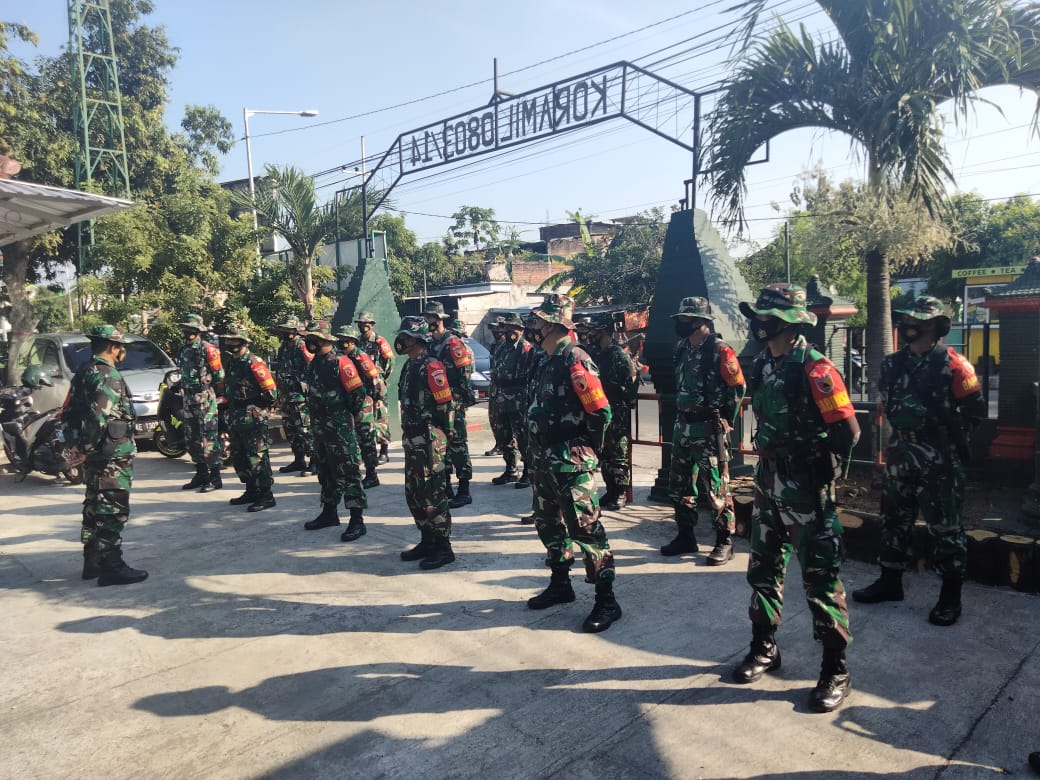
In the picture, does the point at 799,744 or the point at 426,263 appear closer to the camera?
the point at 799,744

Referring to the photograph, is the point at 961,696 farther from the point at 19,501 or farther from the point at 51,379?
the point at 51,379

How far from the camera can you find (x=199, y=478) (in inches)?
332

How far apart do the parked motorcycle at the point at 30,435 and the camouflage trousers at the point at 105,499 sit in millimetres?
3870

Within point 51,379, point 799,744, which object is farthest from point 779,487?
point 51,379

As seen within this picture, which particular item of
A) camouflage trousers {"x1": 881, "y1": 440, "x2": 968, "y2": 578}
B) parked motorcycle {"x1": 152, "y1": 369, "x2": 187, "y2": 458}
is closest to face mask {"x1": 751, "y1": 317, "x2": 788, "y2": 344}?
camouflage trousers {"x1": 881, "y1": 440, "x2": 968, "y2": 578}

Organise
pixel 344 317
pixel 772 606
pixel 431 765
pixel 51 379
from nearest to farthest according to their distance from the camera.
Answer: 1. pixel 431 765
2. pixel 772 606
3. pixel 51 379
4. pixel 344 317

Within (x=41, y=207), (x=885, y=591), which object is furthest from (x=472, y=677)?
(x=41, y=207)

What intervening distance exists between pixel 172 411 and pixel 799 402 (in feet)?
28.4

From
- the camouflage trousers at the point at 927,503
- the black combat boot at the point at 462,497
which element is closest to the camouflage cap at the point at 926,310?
the camouflage trousers at the point at 927,503

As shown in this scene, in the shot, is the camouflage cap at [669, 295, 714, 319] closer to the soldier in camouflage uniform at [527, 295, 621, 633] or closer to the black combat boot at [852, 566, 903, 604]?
the soldier in camouflage uniform at [527, 295, 621, 633]

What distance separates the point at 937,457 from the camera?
3996 mm

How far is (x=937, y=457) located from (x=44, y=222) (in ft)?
30.6

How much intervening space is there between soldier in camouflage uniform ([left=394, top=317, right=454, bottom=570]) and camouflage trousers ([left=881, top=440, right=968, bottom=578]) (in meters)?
2.98

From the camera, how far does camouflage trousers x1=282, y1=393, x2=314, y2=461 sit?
8898 mm
